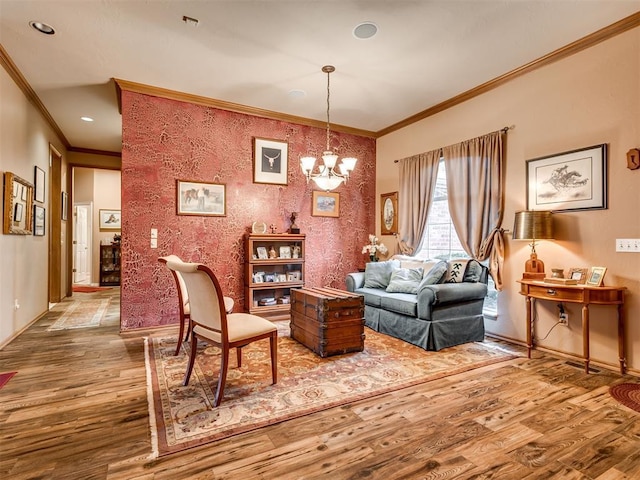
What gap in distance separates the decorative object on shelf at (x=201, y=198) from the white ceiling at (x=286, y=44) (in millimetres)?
1216

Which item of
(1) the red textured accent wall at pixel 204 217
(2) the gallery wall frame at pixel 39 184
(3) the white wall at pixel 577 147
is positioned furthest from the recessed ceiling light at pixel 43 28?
(3) the white wall at pixel 577 147

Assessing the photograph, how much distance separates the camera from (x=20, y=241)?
13.4ft

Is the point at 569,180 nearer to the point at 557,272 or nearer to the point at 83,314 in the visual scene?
the point at 557,272

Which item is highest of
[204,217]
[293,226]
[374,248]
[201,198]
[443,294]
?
[201,198]

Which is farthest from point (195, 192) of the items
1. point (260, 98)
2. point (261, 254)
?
point (260, 98)

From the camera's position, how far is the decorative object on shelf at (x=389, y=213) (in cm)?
563

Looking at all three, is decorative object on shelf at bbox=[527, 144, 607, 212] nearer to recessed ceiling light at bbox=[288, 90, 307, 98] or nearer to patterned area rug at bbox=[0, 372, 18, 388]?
recessed ceiling light at bbox=[288, 90, 307, 98]

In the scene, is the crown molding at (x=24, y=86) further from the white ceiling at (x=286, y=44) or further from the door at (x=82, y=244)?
the door at (x=82, y=244)

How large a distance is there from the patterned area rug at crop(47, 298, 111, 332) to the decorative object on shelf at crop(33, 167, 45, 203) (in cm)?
174

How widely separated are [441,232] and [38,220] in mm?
5800

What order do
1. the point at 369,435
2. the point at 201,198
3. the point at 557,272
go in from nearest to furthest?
the point at 369,435 < the point at 557,272 < the point at 201,198

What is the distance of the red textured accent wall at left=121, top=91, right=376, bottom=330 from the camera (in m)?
4.23

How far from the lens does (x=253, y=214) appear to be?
198 inches

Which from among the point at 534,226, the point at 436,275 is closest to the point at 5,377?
the point at 436,275
